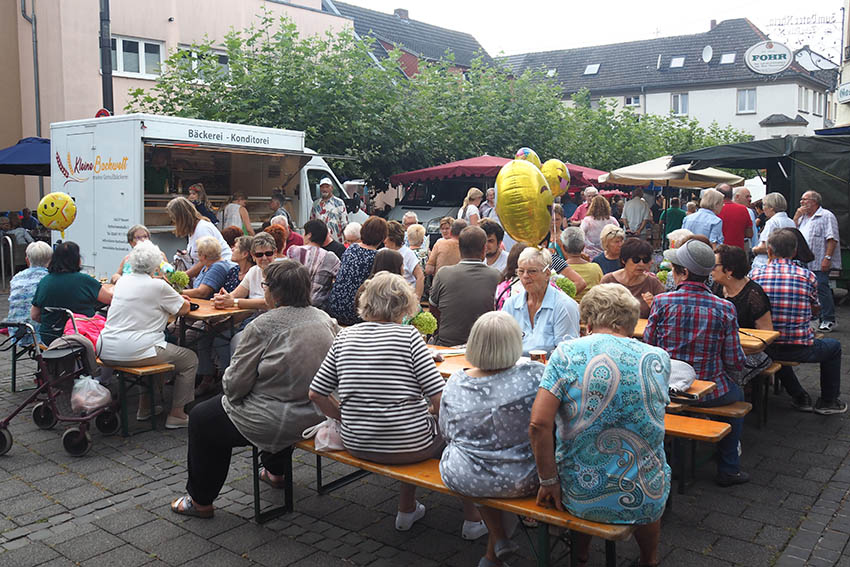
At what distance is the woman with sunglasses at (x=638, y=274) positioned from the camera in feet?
19.0

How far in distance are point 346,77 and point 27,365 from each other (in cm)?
967

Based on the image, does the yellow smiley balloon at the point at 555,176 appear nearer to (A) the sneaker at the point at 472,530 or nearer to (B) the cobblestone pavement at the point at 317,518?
(B) the cobblestone pavement at the point at 317,518

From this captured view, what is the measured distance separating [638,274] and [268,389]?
3.22 m

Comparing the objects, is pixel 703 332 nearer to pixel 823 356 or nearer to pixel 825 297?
pixel 823 356

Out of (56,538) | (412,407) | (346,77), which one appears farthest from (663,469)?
(346,77)

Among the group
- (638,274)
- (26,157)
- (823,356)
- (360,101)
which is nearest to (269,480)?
(638,274)

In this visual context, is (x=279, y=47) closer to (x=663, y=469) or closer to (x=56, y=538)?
(x=56, y=538)

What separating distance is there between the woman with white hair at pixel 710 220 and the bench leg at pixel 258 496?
6.89 metres

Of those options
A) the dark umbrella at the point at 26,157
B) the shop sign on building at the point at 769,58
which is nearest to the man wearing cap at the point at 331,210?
the dark umbrella at the point at 26,157

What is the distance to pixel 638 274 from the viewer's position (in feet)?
19.5

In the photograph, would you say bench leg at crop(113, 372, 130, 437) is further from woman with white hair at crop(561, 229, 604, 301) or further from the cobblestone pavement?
woman with white hair at crop(561, 229, 604, 301)

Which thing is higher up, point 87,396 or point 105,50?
point 105,50

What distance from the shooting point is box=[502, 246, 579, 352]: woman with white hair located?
4832 mm

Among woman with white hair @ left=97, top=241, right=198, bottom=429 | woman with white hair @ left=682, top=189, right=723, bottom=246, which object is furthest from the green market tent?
woman with white hair @ left=97, top=241, right=198, bottom=429
